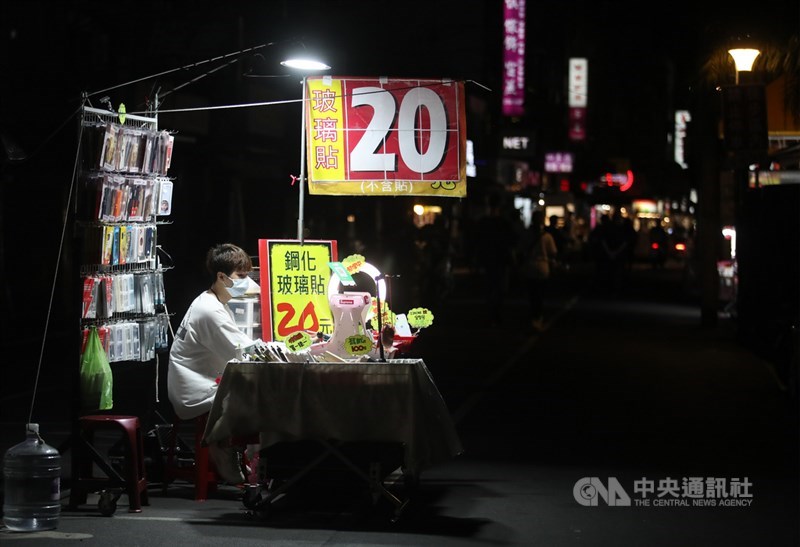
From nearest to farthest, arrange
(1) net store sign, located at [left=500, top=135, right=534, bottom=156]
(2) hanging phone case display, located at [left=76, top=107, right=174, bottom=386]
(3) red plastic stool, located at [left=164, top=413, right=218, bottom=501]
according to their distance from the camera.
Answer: (3) red plastic stool, located at [left=164, top=413, right=218, bottom=501]
(2) hanging phone case display, located at [left=76, top=107, right=174, bottom=386]
(1) net store sign, located at [left=500, top=135, right=534, bottom=156]

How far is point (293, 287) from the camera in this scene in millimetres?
10008

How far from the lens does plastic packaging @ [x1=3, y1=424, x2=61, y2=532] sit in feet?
25.0

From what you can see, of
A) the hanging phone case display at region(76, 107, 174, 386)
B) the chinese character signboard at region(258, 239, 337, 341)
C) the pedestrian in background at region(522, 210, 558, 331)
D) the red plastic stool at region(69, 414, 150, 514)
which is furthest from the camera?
the pedestrian in background at region(522, 210, 558, 331)

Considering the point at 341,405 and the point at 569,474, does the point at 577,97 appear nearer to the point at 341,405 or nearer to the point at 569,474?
the point at 569,474

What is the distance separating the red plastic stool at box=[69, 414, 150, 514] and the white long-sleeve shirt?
418 mm

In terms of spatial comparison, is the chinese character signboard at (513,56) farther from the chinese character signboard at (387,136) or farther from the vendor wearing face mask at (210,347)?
the vendor wearing face mask at (210,347)

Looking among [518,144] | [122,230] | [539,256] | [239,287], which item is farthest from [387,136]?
[518,144]

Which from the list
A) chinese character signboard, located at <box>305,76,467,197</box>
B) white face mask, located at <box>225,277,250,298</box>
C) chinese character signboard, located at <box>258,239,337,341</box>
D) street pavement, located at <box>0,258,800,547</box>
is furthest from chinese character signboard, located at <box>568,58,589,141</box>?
white face mask, located at <box>225,277,250,298</box>

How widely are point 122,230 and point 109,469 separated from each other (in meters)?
1.93

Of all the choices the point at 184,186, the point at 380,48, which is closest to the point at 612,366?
the point at 184,186

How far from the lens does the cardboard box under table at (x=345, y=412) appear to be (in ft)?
25.6

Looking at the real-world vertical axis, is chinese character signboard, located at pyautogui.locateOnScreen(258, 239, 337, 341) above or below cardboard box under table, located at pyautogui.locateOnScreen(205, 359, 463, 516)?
above

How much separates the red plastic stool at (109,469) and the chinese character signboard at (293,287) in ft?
6.16

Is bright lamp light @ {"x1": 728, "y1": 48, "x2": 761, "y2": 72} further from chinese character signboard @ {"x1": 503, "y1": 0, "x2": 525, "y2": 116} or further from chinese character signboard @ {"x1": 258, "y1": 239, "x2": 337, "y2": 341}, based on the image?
chinese character signboard @ {"x1": 503, "y1": 0, "x2": 525, "y2": 116}
